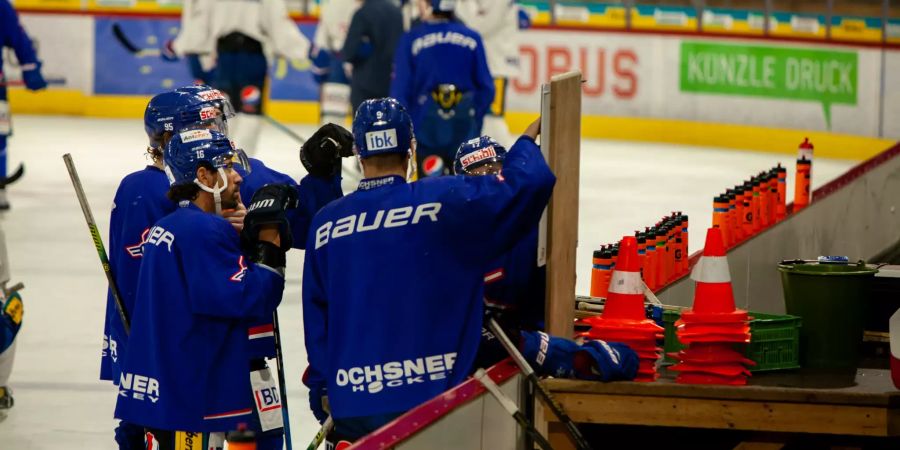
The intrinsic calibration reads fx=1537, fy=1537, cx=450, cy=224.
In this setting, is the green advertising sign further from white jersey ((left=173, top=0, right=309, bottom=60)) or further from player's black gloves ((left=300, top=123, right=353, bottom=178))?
player's black gloves ((left=300, top=123, right=353, bottom=178))

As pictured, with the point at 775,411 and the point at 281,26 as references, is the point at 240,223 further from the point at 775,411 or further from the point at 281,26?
the point at 281,26

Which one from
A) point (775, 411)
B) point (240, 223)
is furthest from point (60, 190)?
point (775, 411)

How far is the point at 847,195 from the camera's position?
781cm

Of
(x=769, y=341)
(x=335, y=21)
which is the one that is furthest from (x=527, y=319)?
(x=335, y=21)

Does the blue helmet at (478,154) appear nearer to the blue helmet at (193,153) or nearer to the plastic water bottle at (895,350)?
the blue helmet at (193,153)

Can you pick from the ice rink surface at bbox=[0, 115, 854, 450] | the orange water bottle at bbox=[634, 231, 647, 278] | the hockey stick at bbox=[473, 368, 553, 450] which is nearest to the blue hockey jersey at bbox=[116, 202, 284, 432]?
the hockey stick at bbox=[473, 368, 553, 450]

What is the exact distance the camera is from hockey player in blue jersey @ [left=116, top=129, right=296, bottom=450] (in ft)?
12.6

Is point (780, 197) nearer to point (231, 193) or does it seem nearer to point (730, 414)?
point (730, 414)

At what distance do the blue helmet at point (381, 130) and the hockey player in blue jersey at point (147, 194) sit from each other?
35.2 inches

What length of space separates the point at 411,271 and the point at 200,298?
0.62 meters

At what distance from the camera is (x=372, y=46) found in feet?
39.0

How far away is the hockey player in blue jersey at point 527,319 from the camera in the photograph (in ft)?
12.3

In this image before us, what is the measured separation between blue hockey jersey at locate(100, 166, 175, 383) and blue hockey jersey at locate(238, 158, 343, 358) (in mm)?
249

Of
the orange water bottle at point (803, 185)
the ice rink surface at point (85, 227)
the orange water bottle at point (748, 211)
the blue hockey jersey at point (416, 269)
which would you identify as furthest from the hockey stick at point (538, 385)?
the orange water bottle at point (803, 185)
